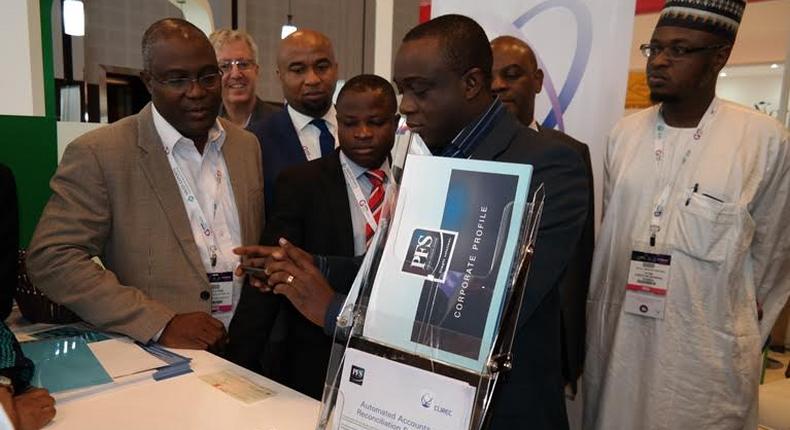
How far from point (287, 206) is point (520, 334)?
0.85m

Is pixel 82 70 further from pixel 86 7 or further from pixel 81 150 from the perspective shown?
pixel 81 150

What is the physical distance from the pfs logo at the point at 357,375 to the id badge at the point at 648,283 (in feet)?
4.58

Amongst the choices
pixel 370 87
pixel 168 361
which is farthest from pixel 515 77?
pixel 168 361

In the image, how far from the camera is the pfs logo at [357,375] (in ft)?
2.53

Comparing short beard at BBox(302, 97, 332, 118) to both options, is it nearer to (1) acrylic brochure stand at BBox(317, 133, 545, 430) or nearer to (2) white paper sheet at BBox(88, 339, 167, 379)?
(2) white paper sheet at BBox(88, 339, 167, 379)

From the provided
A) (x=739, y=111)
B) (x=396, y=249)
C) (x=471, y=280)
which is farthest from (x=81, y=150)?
(x=739, y=111)

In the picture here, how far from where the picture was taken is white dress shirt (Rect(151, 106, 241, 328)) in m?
1.67

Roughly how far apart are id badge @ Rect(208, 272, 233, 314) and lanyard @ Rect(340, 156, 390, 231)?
415mm

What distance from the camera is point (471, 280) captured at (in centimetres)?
71

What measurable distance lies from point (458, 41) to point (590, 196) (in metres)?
1.27

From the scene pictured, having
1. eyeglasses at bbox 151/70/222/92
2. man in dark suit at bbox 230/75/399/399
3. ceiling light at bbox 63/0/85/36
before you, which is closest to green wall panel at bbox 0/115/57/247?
eyeglasses at bbox 151/70/222/92

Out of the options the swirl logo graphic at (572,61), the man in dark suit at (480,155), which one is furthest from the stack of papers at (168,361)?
the swirl logo graphic at (572,61)

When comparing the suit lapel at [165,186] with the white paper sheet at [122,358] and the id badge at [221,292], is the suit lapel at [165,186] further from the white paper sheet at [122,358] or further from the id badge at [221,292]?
the white paper sheet at [122,358]

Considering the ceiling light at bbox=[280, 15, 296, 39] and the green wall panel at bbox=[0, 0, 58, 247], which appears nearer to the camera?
the green wall panel at bbox=[0, 0, 58, 247]
